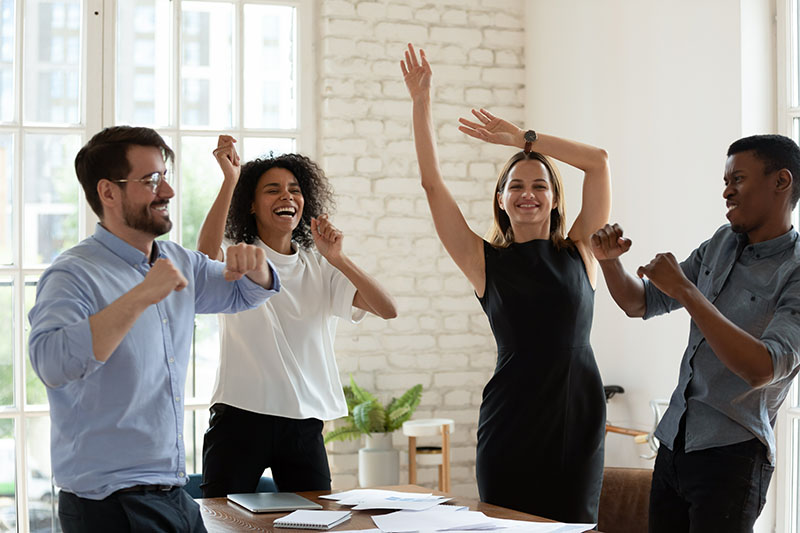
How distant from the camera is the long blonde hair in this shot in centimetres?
286

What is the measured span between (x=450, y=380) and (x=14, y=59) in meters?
2.66

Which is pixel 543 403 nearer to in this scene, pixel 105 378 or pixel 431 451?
pixel 105 378

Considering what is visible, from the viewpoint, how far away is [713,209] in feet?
12.2

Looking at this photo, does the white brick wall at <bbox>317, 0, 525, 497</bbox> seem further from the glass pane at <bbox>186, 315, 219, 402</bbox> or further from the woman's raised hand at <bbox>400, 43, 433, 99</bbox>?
the woman's raised hand at <bbox>400, 43, 433, 99</bbox>

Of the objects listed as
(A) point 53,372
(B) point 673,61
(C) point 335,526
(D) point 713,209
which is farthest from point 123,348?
(B) point 673,61

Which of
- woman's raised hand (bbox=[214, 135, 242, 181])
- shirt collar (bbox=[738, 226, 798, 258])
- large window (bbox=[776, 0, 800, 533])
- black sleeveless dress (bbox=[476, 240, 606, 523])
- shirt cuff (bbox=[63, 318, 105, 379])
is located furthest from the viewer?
large window (bbox=[776, 0, 800, 533])

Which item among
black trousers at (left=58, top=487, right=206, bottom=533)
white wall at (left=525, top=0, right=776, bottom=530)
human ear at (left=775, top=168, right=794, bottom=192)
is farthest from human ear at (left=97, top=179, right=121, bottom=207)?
white wall at (left=525, top=0, right=776, bottom=530)

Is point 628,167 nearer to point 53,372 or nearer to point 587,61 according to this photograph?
point 587,61

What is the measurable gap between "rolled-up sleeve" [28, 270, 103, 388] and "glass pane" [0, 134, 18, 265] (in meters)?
2.90

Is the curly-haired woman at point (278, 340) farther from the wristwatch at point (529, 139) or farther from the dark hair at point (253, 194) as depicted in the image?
the wristwatch at point (529, 139)

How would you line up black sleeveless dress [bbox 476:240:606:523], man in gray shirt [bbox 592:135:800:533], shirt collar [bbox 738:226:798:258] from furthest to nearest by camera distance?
black sleeveless dress [bbox 476:240:606:523] < shirt collar [bbox 738:226:798:258] < man in gray shirt [bbox 592:135:800:533]

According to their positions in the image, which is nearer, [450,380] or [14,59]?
[14,59]

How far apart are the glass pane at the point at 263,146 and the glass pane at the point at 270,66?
0.24 ft

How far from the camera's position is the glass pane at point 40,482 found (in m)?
4.39
